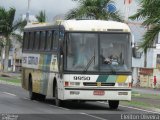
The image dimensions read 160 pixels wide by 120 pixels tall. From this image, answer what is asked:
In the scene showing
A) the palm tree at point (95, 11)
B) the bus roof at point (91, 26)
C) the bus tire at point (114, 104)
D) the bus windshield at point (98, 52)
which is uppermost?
the palm tree at point (95, 11)

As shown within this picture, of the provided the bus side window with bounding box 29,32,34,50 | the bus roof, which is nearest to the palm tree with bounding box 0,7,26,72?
the bus side window with bounding box 29,32,34,50

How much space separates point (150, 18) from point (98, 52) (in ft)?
8.96

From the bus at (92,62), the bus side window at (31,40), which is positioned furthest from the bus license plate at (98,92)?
the bus side window at (31,40)

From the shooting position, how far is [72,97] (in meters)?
22.7

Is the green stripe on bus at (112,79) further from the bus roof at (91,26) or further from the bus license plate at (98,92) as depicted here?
the bus roof at (91,26)

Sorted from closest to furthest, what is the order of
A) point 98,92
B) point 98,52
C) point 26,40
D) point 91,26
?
point 98,92, point 98,52, point 91,26, point 26,40

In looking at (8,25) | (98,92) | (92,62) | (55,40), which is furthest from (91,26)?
(8,25)

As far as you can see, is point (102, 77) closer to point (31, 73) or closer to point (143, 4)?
point (143, 4)

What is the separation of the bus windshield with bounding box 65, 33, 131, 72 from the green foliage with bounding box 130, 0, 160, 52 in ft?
3.99

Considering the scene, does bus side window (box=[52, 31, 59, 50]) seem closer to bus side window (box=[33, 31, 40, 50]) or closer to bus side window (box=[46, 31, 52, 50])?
bus side window (box=[46, 31, 52, 50])

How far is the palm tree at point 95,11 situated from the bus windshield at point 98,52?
1275 cm

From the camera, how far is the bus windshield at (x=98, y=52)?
22891mm

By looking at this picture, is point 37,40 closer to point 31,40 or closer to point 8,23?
point 31,40

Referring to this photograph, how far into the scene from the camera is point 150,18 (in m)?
24.4
